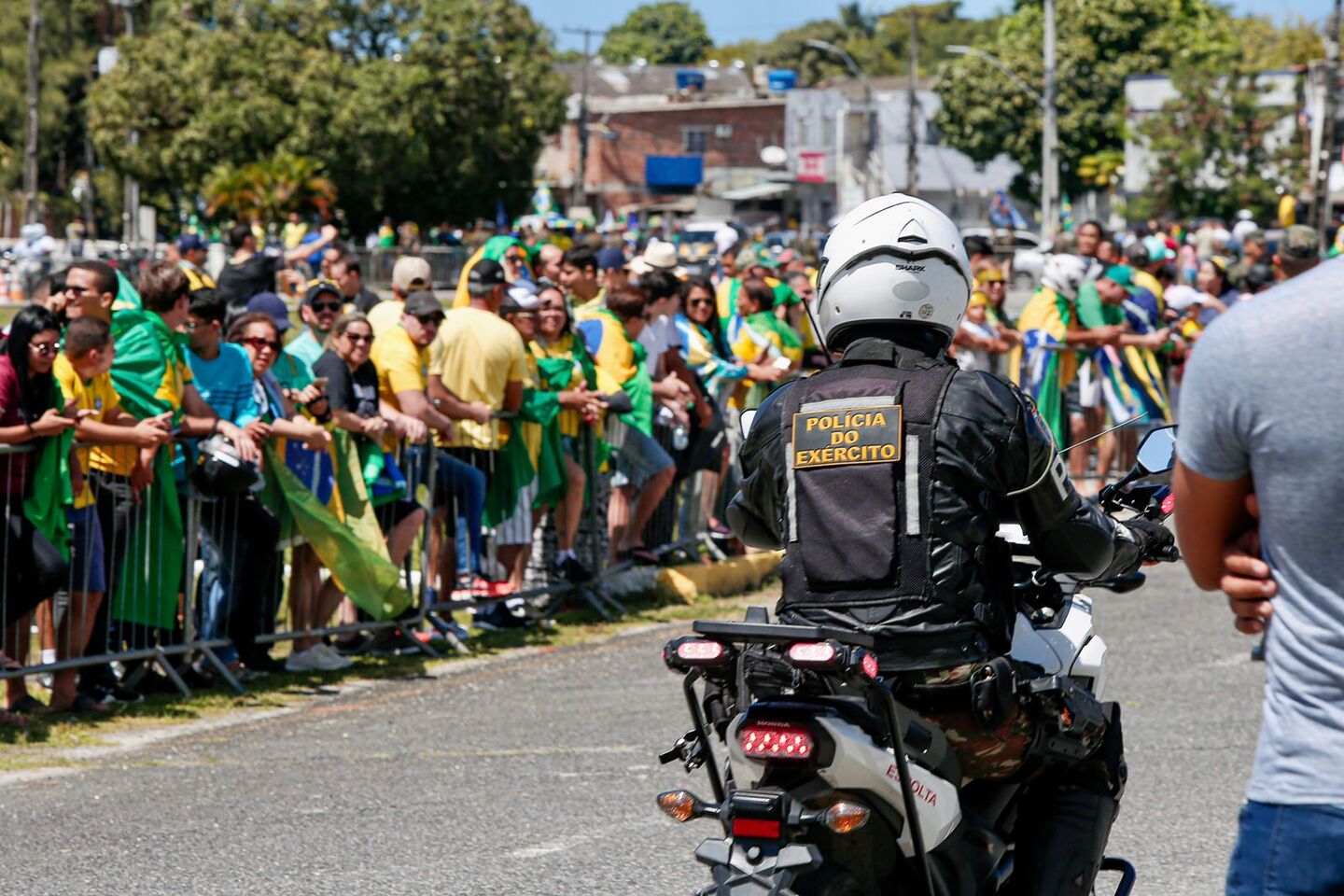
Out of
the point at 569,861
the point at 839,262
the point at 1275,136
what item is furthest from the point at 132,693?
the point at 1275,136

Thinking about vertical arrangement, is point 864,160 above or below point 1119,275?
above

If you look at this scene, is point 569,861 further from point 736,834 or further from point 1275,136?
point 1275,136

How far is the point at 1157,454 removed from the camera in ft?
14.6

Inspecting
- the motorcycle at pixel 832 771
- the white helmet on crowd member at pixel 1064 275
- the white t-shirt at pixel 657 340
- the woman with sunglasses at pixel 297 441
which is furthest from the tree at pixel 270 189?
the motorcycle at pixel 832 771

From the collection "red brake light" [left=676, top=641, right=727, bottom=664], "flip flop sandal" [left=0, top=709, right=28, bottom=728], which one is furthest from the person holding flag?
"red brake light" [left=676, top=641, right=727, bottom=664]

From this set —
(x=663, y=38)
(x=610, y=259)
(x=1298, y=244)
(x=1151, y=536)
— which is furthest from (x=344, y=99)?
(x=663, y=38)

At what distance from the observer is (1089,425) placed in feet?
53.9

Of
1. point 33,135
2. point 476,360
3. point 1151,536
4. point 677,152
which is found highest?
point 677,152

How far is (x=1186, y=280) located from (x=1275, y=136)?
35892 mm

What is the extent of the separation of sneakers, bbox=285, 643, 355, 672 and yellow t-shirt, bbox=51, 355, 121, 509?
156cm

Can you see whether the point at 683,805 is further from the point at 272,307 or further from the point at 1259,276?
the point at 1259,276

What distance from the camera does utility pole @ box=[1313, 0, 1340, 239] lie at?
33406 millimetres

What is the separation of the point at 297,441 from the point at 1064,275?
848 centimetres

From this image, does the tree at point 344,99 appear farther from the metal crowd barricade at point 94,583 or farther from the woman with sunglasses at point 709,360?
the metal crowd barricade at point 94,583
